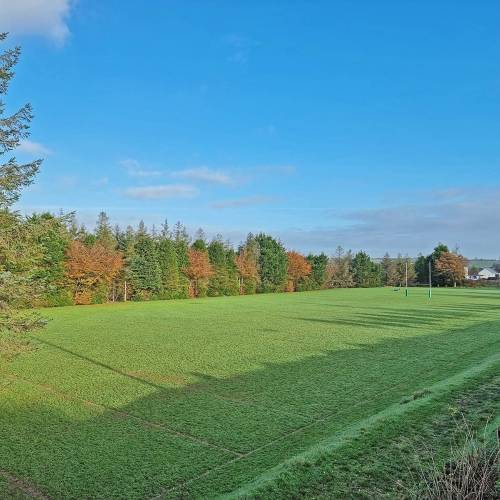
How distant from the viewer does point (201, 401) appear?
7.36m

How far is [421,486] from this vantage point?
10.8 ft

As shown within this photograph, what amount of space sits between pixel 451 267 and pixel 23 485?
71099 mm

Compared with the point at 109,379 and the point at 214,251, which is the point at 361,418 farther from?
the point at 214,251

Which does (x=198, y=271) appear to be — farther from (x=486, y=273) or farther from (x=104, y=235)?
(x=486, y=273)

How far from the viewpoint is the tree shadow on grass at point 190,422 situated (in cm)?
460

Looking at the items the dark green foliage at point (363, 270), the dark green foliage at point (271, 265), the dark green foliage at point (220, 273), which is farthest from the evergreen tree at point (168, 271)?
the dark green foliage at point (363, 270)

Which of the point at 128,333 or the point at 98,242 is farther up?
the point at 98,242

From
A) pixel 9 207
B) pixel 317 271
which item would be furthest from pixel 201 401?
pixel 317 271

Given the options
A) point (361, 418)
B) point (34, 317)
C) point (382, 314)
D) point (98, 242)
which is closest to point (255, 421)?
point (361, 418)

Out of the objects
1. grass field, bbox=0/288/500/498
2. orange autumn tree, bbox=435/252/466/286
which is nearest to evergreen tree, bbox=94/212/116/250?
grass field, bbox=0/288/500/498

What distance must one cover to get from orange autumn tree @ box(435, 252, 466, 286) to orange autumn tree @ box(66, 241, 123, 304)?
2040 inches

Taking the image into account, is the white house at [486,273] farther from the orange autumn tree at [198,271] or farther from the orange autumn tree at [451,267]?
the orange autumn tree at [198,271]

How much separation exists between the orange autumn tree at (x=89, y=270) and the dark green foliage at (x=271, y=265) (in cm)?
2240

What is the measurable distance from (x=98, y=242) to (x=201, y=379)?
29.5 metres
